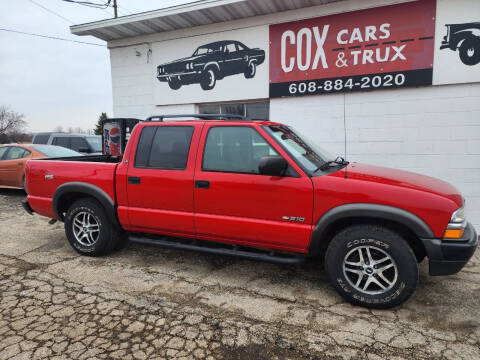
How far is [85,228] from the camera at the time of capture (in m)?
4.18

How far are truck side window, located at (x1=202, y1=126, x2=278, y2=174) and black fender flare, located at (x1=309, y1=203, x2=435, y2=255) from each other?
0.84 metres

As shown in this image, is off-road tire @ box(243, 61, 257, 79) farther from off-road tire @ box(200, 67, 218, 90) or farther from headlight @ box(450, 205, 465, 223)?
headlight @ box(450, 205, 465, 223)

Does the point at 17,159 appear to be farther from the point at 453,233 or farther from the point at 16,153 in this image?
the point at 453,233

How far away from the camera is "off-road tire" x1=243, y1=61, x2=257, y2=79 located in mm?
6770

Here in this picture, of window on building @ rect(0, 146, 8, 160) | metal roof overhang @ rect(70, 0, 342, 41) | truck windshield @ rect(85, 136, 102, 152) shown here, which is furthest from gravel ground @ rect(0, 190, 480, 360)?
truck windshield @ rect(85, 136, 102, 152)

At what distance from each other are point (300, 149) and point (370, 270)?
143 centimetres

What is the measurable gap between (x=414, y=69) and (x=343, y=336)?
4.98 meters

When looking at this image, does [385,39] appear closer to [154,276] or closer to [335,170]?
[335,170]

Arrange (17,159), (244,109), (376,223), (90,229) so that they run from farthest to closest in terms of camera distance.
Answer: (17,159)
(244,109)
(90,229)
(376,223)

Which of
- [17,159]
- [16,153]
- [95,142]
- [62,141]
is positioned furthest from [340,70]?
[62,141]

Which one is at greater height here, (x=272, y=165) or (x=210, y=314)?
(x=272, y=165)

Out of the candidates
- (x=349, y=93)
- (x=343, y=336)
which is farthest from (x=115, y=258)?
(x=349, y=93)

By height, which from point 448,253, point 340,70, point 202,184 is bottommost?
point 448,253

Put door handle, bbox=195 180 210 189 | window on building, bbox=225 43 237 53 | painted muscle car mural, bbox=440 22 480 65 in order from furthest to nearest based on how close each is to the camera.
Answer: window on building, bbox=225 43 237 53 < painted muscle car mural, bbox=440 22 480 65 < door handle, bbox=195 180 210 189
